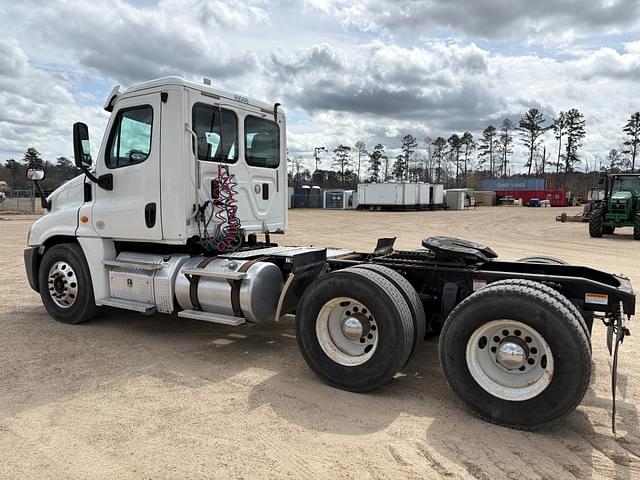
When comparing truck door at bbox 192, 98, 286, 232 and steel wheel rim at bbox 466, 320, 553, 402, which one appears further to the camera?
truck door at bbox 192, 98, 286, 232

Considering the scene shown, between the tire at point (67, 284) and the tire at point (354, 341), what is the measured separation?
3217 millimetres

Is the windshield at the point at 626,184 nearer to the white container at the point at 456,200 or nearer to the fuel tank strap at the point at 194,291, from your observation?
the fuel tank strap at the point at 194,291

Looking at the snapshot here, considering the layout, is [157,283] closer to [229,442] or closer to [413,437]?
[229,442]

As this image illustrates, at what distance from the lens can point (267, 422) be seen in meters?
3.89

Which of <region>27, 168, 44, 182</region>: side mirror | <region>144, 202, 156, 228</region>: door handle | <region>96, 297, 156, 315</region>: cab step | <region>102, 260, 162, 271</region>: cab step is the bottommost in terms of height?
<region>96, 297, 156, 315</region>: cab step

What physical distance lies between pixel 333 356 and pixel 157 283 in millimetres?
2438

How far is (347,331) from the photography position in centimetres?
453

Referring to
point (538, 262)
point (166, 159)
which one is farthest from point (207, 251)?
point (538, 262)

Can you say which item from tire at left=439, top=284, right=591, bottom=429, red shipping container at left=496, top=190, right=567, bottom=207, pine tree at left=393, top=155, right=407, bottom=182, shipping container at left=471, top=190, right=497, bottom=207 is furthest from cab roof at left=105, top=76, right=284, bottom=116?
pine tree at left=393, top=155, right=407, bottom=182

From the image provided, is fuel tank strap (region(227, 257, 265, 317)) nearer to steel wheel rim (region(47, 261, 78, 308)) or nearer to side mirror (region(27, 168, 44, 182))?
steel wheel rim (region(47, 261, 78, 308))

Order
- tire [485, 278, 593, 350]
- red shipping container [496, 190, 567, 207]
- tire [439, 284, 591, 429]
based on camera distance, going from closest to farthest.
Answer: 1. tire [439, 284, 591, 429]
2. tire [485, 278, 593, 350]
3. red shipping container [496, 190, 567, 207]

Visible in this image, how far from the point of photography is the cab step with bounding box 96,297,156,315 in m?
5.82

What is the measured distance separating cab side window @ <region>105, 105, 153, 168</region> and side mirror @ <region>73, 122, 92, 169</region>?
0.27m

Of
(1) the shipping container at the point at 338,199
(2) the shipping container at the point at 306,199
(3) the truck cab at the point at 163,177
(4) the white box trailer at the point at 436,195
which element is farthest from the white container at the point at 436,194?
(3) the truck cab at the point at 163,177
